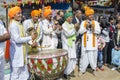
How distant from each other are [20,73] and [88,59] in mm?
2301

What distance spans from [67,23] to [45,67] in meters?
1.42

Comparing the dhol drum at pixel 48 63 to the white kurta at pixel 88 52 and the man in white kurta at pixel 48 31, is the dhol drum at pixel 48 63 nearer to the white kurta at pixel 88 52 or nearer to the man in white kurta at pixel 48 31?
the man in white kurta at pixel 48 31

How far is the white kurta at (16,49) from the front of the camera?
19.0ft

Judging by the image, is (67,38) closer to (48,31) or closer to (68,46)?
(68,46)

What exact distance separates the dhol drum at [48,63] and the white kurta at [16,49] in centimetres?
30

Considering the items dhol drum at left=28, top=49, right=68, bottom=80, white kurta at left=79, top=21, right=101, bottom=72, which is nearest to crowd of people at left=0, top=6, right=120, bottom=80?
white kurta at left=79, top=21, right=101, bottom=72

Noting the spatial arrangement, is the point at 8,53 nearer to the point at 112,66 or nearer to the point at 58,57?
the point at 58,57

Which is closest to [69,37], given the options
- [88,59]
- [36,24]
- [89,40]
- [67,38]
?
[67,38]

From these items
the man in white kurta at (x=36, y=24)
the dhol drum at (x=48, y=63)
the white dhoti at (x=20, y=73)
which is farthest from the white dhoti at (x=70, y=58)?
the white dhoti at (x=20, y=73)

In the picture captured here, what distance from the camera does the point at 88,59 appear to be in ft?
25.8

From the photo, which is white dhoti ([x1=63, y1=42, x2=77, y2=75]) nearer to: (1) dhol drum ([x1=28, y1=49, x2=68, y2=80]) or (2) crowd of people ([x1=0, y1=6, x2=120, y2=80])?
(2) crowd of people ([x1=0, y1=6, x2=120, y2=80])

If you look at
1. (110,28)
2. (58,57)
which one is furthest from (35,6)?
(58,57)

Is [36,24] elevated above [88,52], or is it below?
above

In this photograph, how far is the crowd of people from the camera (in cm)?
590
